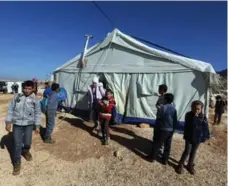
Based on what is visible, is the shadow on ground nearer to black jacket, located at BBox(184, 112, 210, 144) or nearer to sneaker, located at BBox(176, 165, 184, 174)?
sneaker, located at BBox(176, 165, 184, 174)

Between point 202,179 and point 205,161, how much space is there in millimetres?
1041

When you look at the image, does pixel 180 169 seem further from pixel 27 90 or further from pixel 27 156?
pixel 27 90

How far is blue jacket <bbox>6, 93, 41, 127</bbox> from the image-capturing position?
4156 mm

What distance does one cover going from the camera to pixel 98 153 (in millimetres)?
5535

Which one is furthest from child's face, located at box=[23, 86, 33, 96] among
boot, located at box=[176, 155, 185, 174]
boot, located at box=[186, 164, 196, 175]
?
boot, located at box=[186, 164, 196, 175]

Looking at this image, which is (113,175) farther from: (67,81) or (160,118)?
(67,81)

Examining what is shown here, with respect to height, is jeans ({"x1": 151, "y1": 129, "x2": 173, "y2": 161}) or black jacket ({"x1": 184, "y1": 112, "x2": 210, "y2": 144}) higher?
black jacket ({"x1": 184, "y1": 112, "x2": 210, "y2": 144})

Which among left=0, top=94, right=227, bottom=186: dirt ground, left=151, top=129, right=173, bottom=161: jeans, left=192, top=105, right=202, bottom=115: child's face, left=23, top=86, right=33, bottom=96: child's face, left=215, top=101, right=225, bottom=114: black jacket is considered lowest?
left=0, top=94, right=227, bottom=186: dirt ground

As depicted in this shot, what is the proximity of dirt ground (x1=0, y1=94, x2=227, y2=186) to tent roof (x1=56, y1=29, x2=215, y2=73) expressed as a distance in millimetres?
2652

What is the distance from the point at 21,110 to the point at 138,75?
5.43 metres

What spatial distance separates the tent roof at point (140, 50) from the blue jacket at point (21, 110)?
5478 mm

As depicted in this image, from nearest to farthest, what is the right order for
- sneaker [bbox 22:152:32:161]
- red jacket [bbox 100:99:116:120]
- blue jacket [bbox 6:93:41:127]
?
blue jacket [bbox 6:93:41:127], sneaker [bbox 22:152:32:161], red jacket [bbox 100:99:116:120]

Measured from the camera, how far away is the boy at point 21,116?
4.16 meters

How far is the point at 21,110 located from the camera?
13.8 feet
